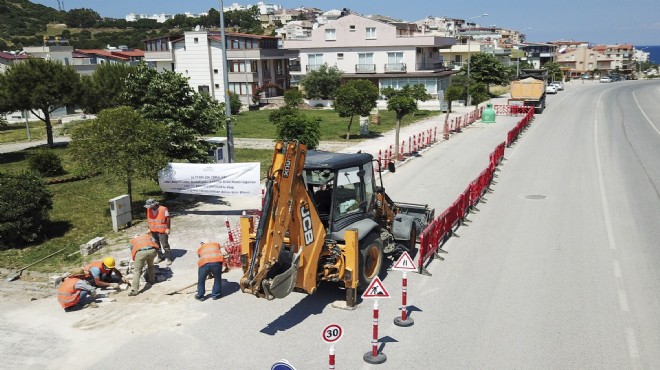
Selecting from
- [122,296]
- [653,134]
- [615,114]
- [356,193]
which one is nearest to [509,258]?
[356,193]

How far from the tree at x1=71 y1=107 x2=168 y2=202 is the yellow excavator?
6383mm

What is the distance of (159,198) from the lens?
1903cm

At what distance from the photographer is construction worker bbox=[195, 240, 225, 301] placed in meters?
10.4

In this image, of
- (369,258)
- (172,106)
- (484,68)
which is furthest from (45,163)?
(484,68)

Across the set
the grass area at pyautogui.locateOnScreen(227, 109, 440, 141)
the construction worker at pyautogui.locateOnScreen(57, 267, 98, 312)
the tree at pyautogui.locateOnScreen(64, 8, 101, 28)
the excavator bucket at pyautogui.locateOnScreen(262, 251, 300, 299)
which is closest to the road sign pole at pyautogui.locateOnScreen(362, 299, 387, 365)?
the excavator bucket at pyautogui.locateOnScreen(262, 251, 300, 299)

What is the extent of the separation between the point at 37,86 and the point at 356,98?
18617 mm

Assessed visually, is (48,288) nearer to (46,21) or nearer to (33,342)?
(33,342)

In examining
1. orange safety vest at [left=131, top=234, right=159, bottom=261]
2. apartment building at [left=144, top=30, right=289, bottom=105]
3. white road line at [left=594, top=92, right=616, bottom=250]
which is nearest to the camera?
orange safety vest at [left=131, top=234, right=159, bottom=261]

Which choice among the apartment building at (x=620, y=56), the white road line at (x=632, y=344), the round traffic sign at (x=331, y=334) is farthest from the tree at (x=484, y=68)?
the apartment building at (x=620, y=56)

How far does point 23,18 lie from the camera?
15062 cm

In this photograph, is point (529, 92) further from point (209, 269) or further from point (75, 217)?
point (209, 269)

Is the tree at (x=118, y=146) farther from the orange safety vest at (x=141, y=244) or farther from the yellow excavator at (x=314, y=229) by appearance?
the yellow excavator at (x=314, y=229)

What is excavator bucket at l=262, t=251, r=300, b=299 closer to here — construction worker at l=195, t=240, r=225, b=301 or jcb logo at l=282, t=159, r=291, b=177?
jcb logo at l=282, t=159, r=291, b=177

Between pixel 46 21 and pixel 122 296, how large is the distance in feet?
558
